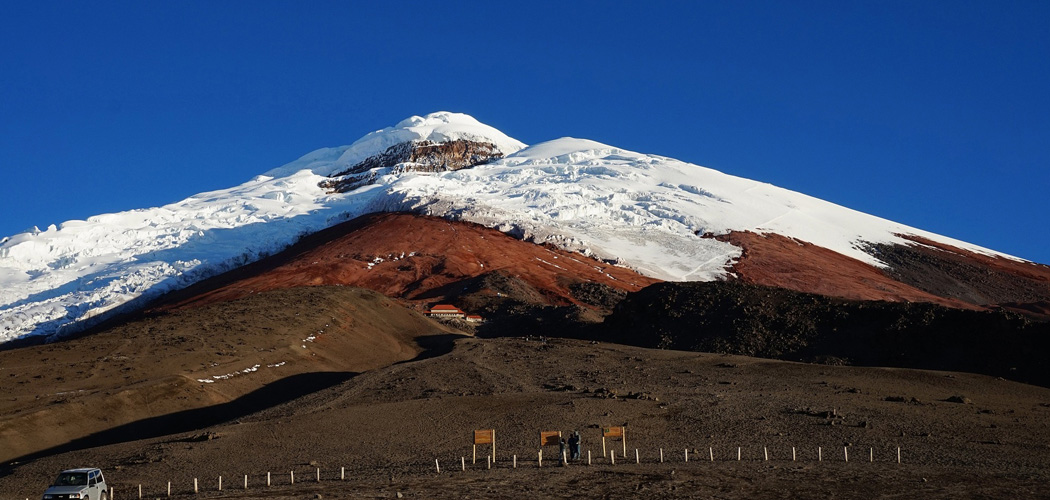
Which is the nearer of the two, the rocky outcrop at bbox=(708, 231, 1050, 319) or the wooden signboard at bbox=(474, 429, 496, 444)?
the wooden signboard at bbox=(474, 429, 496, 444)

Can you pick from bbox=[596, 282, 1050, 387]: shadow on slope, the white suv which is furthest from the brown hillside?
bbox=[596, 282, 1050, 387]: shadow on slope

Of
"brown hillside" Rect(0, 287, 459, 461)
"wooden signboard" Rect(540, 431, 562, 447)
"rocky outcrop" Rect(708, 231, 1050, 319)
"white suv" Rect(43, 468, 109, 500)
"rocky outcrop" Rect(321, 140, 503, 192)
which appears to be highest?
"rocky outcrop" Rect(321, 140, 503, 192)

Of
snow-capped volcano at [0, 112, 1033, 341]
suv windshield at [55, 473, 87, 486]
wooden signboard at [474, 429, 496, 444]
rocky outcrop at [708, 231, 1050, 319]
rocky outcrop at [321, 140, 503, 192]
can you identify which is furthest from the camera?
rocky outcrop at [321, 140, 503, 192]

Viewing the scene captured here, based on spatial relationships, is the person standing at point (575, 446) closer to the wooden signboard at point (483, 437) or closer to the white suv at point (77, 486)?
the wooden signboard at point (483, 437)

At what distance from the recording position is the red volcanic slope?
95188 millimetres

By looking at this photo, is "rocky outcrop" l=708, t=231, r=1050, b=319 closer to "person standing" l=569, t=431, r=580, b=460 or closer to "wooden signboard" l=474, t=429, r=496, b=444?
"person standing" l=569, t=431, r=580, b=460

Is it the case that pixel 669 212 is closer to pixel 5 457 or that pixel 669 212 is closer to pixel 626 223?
pixel 626 223

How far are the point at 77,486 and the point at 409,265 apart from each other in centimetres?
8073

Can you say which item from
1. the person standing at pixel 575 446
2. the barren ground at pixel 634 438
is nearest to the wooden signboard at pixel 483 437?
the barren ground at pixel 634 438


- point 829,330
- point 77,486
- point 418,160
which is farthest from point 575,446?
point 418,160

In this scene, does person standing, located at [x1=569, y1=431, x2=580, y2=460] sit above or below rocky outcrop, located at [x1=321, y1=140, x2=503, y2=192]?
below

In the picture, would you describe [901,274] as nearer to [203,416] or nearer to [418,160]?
[418,160]

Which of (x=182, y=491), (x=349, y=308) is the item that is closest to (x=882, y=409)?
(x=182, y=491)

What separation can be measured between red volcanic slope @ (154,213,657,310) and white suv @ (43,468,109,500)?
61785 mm
